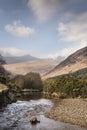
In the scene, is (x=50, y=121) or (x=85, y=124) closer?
(x=85, y=124)

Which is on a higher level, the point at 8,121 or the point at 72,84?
the point at 72,84

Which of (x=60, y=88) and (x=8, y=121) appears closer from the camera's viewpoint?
(x=8, y=121)

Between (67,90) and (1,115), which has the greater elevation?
(67,90)

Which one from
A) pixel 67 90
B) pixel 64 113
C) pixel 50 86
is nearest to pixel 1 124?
pixel 64 113

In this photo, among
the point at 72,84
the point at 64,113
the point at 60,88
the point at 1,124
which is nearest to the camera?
the point at 1,124

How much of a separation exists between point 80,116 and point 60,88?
251ft

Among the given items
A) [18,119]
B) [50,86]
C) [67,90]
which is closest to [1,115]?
[18,119]

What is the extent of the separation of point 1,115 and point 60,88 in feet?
235

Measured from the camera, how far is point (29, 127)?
53.4 meters

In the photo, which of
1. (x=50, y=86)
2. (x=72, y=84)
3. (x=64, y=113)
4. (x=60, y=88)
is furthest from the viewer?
(x=50, y=86)

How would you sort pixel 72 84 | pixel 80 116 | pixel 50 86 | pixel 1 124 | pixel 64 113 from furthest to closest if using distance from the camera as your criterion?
pixel 50 86, pixel 72 84, pixel 64 113, pixel 80 116, pixel 1 124

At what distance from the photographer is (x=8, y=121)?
6081cm

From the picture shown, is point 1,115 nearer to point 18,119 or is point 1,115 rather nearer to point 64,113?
point 18,119

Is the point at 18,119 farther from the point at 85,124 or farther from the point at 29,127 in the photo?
the point at 85,124
